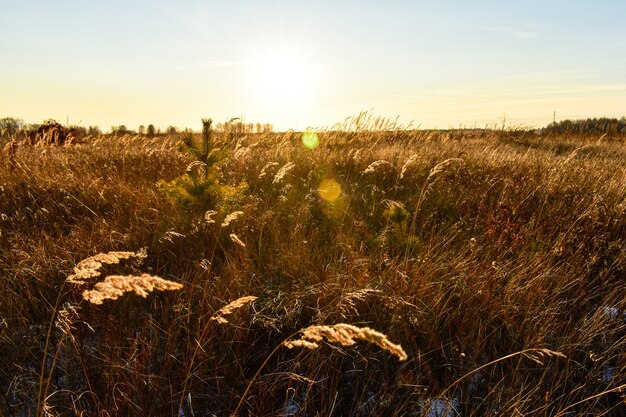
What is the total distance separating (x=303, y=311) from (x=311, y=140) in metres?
7.37

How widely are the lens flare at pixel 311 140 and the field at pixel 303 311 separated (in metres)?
4.71

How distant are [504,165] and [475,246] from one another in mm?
3840

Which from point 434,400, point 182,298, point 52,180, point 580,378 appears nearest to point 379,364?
point 434,400

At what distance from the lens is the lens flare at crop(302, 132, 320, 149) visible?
29.3 ft

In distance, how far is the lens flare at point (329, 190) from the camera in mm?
4688

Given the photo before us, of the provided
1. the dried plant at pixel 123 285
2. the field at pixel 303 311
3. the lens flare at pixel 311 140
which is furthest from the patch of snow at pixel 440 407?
the lens flare at pixel 311 140

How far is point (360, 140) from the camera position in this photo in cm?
949

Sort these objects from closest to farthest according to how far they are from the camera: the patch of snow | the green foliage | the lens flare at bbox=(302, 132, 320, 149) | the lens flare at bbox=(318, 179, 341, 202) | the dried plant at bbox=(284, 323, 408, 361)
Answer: the dried plant at bbox=(284, 323, 408, 361) < the patch of snow < the green foliage < the lens flare at bbox=(318, 179, 341, 202) < the lens flare at bbox=(302, 132, 320, 149)


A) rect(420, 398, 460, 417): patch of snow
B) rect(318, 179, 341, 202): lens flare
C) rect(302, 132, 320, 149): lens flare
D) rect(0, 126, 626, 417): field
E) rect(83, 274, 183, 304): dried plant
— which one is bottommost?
rect(420, 398, 460, 417): patch of snow

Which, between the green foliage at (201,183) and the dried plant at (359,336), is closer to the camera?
the dried plant at (359,336)

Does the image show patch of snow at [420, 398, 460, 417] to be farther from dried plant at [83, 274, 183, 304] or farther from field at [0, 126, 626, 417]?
dried plant at [83, 274, 183, 304]

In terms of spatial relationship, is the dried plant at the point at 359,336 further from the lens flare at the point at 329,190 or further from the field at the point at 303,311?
the lens flare at the point at 329,190

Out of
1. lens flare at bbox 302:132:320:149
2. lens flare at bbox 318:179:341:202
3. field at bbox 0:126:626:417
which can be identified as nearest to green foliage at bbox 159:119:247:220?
field at bbox 0:126:626:417

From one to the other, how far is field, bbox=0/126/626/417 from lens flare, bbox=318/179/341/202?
0.28 m
